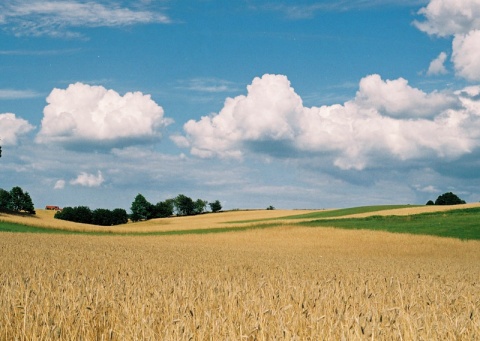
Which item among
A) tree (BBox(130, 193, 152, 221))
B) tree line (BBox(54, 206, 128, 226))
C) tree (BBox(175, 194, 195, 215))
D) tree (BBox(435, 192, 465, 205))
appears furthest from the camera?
tree (BBox(175, 194, 195, 215))

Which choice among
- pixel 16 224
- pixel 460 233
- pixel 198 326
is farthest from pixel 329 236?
pixel 198 326

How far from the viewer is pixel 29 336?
16.0 feet

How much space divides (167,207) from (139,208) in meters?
8.34

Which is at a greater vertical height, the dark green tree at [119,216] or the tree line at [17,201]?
the tree line at [17,201]

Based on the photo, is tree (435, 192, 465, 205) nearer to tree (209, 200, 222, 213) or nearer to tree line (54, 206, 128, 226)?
tree (209, 200, 222, 213)

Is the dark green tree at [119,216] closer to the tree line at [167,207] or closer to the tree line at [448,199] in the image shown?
the tree line at [167,207]

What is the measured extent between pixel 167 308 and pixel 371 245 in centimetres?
3138

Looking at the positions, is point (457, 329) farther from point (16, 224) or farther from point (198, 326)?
point (16, 224)

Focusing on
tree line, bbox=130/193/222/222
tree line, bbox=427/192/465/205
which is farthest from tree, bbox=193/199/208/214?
tree line, bbox=427/192/465/205

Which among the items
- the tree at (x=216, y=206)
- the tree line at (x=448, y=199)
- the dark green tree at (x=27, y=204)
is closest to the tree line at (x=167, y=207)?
the tree at (x=216, y=206)

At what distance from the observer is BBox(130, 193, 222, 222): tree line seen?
112125mm

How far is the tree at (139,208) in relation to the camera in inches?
4402

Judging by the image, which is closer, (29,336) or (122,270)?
(29,336)

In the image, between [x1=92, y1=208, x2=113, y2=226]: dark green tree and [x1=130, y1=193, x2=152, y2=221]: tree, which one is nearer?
[x1=92, y1=208, x2=113, y2=226]: dark green tree
